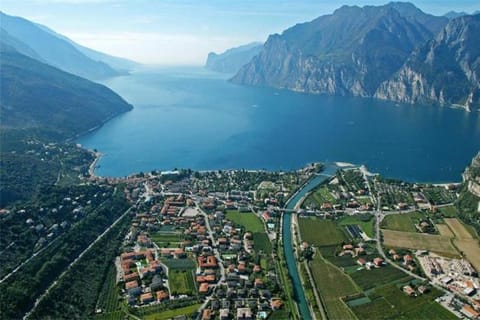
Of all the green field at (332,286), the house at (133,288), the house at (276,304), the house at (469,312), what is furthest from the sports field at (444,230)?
the house at (133,288)

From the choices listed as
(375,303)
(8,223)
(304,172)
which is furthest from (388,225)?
(8,223)

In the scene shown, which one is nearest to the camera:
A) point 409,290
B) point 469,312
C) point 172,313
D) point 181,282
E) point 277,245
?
point 469,312

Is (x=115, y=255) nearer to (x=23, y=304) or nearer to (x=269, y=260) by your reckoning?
(x=23, y=304)

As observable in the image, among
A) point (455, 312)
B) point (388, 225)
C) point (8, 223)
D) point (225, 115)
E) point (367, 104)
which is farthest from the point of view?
point (367, 104)

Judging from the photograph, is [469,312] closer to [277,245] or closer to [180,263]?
[277,245]

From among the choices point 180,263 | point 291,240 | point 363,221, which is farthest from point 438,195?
point 180,263

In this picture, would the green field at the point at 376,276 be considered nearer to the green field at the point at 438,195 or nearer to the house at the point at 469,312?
the house at the point at 469,312
